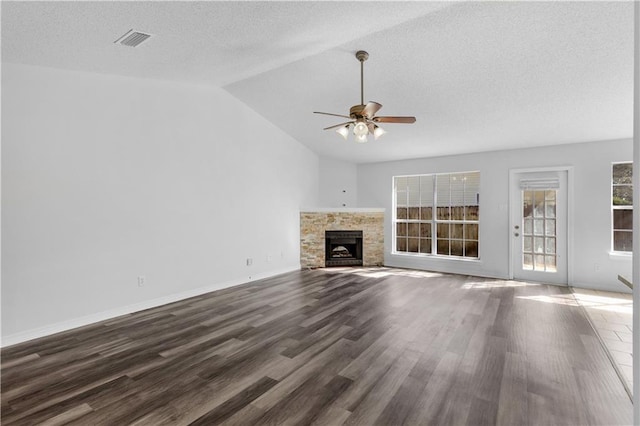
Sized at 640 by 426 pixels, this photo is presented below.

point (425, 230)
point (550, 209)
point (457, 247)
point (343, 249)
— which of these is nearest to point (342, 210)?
point (343, 249)

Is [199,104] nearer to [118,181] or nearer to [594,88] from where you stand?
[118,181]

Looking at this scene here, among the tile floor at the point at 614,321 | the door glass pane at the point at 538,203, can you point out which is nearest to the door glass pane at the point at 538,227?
the door glass pane at the point at 538,203

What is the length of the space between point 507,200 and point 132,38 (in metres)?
6.54

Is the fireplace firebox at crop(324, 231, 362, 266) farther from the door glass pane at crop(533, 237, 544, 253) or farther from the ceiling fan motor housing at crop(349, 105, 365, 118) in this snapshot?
the ceiling fan motor housing at crop(349, 105, 365, 118)

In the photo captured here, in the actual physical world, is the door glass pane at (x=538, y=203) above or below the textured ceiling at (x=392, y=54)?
below

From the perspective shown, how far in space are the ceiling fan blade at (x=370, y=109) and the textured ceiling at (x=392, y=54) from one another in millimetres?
818

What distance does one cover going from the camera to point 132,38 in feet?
10.2

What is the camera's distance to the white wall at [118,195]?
3.37m

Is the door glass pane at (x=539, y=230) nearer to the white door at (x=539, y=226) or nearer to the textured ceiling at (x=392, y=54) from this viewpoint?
the white door at (x=539, y=226)

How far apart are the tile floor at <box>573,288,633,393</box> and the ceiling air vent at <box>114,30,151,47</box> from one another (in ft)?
16.7

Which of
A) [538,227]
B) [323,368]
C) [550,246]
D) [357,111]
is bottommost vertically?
[323,368]

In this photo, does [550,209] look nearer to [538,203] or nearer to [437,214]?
[538,203]

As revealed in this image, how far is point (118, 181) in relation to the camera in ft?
13.6

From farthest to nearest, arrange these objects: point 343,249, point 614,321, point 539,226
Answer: point 343,249
point 539,226
point 614,321
